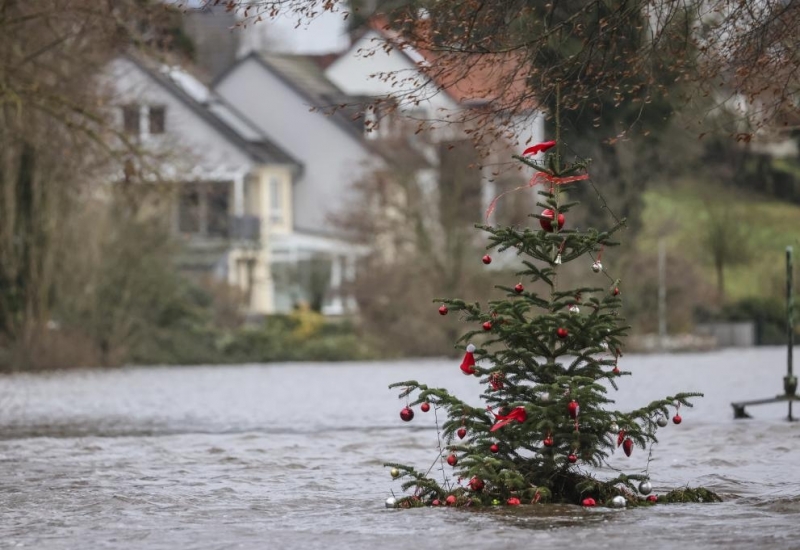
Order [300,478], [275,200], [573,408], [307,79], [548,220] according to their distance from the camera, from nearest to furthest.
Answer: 1. [573,408]
2. [548,220]
3. [300,478]
4. [275,200]
5. [307,79]

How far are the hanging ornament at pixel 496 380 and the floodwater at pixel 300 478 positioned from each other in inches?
30.4

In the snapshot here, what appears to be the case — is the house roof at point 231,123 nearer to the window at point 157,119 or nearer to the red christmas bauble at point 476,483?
the window at point 157,119

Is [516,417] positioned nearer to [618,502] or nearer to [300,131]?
[618,502]

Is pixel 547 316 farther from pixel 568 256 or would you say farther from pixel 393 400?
pixel 393 400

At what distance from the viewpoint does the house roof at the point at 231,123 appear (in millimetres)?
61812

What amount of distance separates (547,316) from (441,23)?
2535mm

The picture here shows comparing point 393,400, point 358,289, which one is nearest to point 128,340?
point 358,289

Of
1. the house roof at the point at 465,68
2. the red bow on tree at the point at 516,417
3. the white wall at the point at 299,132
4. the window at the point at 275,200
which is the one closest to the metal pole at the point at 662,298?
the white wall at the point at 299,132

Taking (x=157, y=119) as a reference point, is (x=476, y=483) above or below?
below

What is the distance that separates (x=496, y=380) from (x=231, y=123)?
182 feet

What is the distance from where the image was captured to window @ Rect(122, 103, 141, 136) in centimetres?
3219

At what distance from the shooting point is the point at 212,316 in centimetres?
4366

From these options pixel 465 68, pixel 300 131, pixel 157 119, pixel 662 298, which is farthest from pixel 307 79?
pixel 465 68

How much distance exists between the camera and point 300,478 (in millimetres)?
13531
